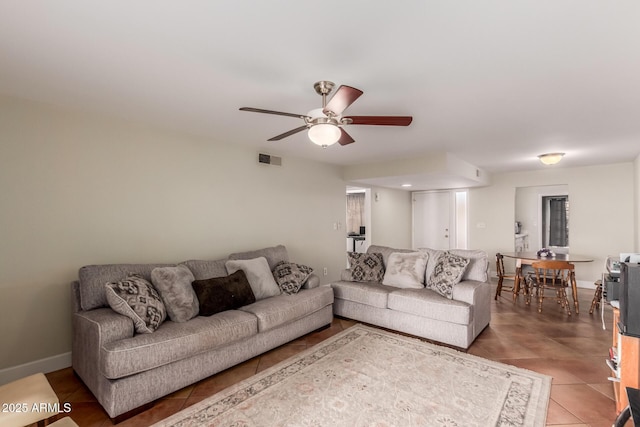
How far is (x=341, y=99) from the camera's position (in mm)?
1894

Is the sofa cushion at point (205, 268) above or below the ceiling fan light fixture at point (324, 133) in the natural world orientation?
below

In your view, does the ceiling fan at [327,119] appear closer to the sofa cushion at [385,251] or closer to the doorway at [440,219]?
the sofa cushion at [385,251]

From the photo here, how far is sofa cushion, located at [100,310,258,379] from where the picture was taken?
2025 millimetres

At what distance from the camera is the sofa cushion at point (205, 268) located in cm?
316

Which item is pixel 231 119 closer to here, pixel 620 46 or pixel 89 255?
pixel 89 255

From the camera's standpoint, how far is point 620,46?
1723mm

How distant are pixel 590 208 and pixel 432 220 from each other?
2.95 m

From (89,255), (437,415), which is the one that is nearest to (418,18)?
(437,415)

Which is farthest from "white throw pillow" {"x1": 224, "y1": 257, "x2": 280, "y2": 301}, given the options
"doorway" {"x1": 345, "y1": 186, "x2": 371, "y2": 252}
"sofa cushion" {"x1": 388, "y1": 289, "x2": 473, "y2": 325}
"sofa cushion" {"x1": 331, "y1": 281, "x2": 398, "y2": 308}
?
"doorway" {"x1": 345, "y1": 186, "x2": 371, "y2": 252}

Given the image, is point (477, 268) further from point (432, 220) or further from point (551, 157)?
point (432, 220)

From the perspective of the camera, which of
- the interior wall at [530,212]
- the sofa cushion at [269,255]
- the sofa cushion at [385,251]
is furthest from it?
the interior wall at [530,212]

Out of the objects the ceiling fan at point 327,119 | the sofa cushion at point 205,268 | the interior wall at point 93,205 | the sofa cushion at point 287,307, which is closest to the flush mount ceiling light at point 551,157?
the ceiling fan at point 327,119

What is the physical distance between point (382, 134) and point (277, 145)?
143 centimetres

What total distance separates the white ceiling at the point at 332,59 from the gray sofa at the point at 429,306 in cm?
172
